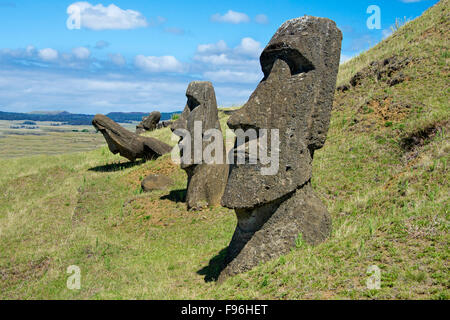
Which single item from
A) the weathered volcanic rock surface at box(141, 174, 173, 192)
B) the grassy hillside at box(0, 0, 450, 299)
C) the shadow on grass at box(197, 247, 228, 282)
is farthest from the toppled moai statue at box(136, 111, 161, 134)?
the shadow on grass at box(197, 247, 228, 282)

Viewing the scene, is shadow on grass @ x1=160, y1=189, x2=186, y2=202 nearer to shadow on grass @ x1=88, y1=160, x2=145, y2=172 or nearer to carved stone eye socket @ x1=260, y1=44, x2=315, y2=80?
shadow on grass @ x1=88, y1=160, x2=145, y2=172

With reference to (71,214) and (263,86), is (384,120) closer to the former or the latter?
(263,86)

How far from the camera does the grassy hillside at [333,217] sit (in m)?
5.58

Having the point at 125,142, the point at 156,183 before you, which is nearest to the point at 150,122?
the point at 125,142

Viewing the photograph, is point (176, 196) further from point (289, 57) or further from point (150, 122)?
point (150, 122)

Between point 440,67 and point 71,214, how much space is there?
14.1 meters

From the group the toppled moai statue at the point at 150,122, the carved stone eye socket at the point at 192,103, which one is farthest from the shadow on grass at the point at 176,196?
the toppled moai statue at the point at 150,122

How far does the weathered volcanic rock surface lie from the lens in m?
15.7

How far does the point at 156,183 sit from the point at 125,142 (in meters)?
5.78

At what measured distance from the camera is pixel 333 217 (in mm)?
8789

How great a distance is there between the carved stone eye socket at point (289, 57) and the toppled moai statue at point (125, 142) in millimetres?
14982

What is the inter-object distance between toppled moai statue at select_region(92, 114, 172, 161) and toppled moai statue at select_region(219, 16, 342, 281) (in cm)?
1490

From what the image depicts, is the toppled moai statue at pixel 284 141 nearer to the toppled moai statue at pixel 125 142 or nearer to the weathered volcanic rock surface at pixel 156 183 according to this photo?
the weathered volcanic rock surface at pixel 156 183
